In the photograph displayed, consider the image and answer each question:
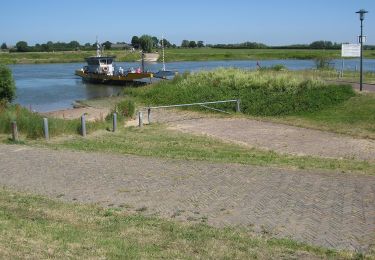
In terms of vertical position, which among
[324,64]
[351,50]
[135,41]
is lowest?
[324,64]

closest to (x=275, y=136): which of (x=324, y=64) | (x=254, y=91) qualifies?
(x=254, y=91)

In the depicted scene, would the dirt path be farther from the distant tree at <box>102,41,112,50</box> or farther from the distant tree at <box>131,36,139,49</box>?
the distant tree at <box>102,41,112,50</box>

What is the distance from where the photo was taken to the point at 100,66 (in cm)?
6066

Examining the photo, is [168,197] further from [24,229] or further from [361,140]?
[361,140]

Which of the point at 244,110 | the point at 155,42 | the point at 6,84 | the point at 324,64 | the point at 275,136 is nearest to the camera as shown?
the point at 275,136

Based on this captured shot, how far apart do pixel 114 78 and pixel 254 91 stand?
1257 inches

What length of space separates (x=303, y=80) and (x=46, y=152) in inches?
625

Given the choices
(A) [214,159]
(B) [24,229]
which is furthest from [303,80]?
(B) [24,229]

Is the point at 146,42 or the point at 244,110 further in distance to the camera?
the point at 146,42

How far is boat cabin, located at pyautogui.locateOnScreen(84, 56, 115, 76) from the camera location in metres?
60.2

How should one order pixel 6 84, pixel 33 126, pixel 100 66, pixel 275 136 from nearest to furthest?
pixel 33 126 < pixel 275 136 < pixel 6 84 < pixel 100 66

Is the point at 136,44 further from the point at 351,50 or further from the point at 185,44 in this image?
the point at 351,50

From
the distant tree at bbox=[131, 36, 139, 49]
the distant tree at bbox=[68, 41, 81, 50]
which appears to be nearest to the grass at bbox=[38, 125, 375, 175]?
the distant tree at bbox=[131, 36, 139, 49]

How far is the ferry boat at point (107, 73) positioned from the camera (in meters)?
52.6
